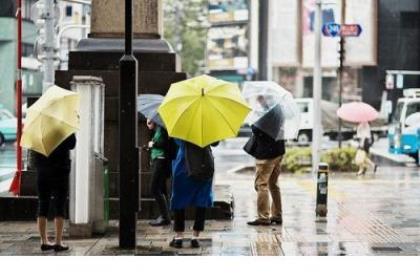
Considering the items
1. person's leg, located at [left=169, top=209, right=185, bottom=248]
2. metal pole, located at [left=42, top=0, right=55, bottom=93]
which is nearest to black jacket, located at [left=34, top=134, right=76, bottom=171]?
person's leg, located at [left=169, top=209, right=185, bottom=248]

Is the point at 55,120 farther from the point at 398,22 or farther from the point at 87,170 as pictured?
the point at 398,22

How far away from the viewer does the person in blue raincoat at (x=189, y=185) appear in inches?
378

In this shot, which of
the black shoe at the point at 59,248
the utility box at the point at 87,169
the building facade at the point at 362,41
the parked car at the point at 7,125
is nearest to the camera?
the black shoe at the point at 59,248

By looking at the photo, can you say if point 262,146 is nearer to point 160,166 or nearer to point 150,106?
point 160,166

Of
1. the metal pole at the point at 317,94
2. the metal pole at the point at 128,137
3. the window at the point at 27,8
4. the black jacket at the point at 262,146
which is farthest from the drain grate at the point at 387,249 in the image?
the window at the point at 27,8

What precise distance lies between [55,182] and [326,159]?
438 inches

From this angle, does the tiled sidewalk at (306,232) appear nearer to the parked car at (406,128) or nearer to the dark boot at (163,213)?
the dark boot at (163,213)

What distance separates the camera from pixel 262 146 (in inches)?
445

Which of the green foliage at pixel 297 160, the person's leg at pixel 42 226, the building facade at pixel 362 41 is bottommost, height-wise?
the green foliage at pixel 297 160

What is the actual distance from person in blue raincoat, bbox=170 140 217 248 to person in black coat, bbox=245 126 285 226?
1663 millimetres

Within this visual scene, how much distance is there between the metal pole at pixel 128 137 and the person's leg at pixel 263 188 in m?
2.39

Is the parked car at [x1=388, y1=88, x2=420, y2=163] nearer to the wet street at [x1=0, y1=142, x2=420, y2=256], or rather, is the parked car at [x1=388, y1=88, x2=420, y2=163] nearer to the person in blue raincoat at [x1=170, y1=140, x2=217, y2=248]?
the wet street at [x1=0, y1=142, x2=420, y2=256]

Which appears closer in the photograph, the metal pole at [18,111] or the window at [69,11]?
the metal pole at [18,111]
